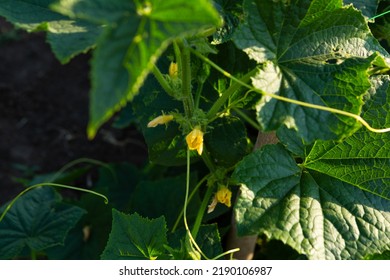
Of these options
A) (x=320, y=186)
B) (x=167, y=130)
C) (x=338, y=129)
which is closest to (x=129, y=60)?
(x=338, y=129)

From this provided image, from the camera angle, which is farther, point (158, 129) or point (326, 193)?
point (158, 129)

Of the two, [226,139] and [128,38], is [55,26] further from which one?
[226,139]

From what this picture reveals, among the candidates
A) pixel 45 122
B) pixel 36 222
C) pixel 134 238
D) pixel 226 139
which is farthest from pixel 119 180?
pixel 134 238

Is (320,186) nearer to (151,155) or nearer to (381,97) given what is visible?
(381,97)

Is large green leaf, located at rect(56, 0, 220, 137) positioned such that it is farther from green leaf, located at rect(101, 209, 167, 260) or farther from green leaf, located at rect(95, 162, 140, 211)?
green leaf, located at rect(95, 162, 140, 211)

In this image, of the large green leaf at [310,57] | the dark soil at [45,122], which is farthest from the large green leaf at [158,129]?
the dark soil at [45,122]

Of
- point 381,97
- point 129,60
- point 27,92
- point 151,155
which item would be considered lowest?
point 27,92
